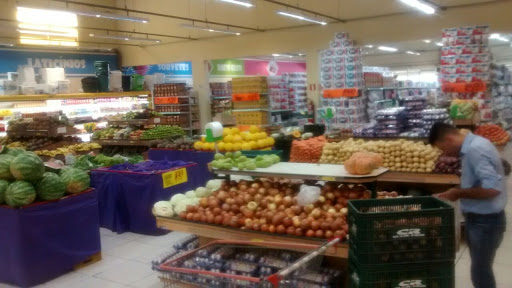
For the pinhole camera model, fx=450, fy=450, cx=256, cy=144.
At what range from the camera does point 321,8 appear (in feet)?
43.8

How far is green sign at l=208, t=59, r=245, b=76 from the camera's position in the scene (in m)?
16.8

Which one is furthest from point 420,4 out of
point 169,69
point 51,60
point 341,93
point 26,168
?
point 51,60

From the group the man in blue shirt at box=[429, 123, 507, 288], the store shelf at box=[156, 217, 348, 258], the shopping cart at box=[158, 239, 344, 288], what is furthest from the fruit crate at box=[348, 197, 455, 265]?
the store shelf at box=[156, 217, 348, 258]

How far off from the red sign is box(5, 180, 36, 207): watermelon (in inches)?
315

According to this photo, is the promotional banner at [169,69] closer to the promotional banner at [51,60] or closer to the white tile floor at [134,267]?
the promotional banner at [51,60]

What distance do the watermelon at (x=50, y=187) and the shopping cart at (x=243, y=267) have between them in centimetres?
188

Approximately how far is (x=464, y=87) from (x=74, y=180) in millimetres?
7672

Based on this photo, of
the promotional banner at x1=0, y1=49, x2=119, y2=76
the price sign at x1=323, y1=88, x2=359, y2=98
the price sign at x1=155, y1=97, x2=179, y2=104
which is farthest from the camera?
the price sign at x1=155, y1=97, x2=179, y2=104

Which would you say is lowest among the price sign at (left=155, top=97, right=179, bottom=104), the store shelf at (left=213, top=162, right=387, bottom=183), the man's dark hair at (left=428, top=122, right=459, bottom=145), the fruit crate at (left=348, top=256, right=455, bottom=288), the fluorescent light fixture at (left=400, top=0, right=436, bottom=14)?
the fruit crate at (left=348, top=256, right=455, bottom=288)

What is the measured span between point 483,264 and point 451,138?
918 mm

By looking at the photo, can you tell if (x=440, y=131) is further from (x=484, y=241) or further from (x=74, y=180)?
(x=74, y=180)

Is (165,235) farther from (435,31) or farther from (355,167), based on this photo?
(435,31)

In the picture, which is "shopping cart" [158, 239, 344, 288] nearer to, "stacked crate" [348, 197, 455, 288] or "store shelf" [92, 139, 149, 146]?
"stacked crate" [348, 197, 455, 288]

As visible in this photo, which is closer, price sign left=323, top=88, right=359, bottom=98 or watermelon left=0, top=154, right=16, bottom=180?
watermelon left=0, top=154, right=16, bottom=180
